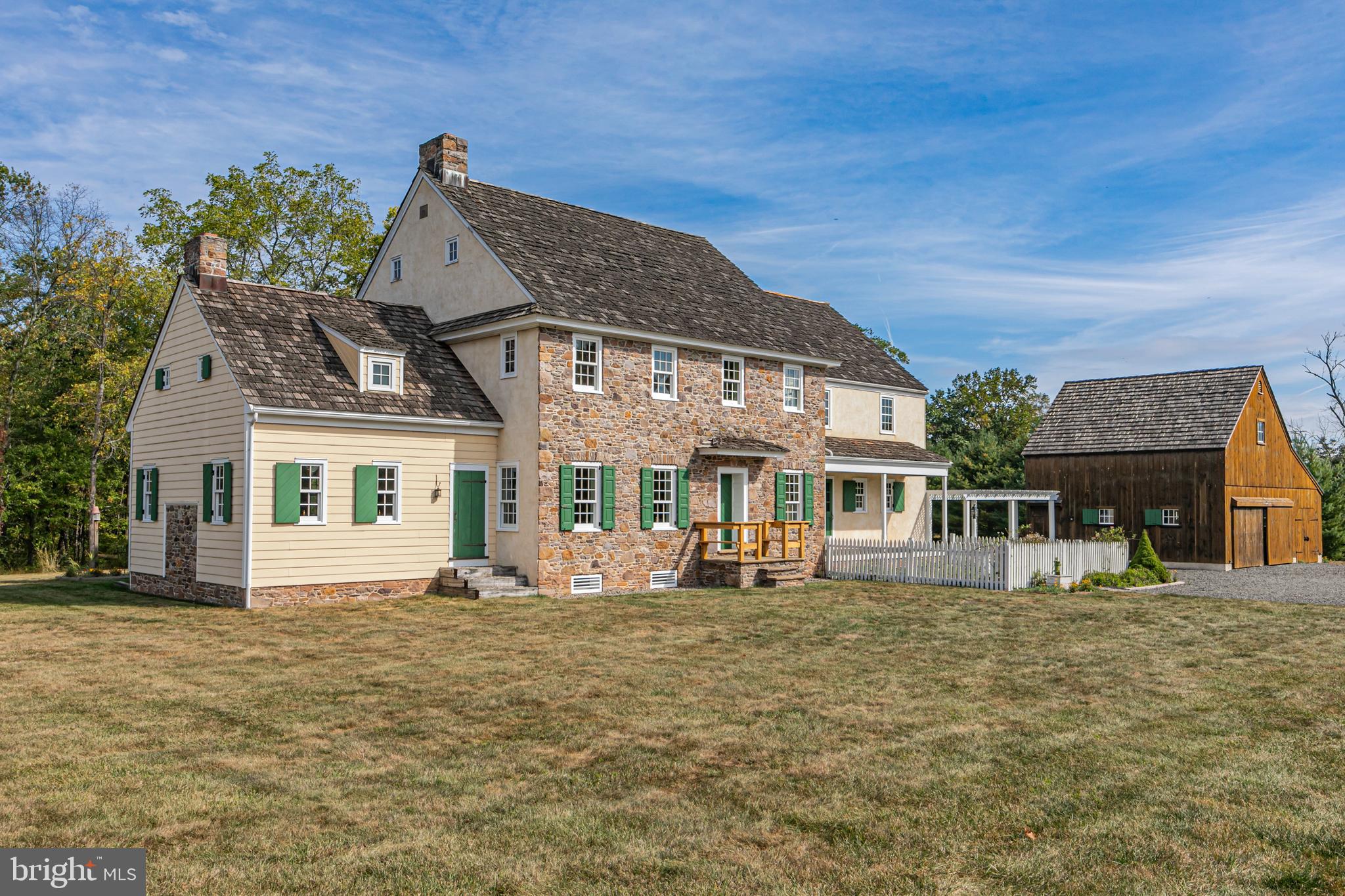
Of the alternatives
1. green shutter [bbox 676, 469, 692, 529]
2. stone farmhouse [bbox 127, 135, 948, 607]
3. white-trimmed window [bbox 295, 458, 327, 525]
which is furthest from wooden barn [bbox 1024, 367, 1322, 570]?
white-trimmed window [bbox 295, 458, 327, 525]

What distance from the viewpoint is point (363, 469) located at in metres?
19.8

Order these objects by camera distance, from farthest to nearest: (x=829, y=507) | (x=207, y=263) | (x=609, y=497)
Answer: (x=829, y=507) < (x=609, y=497) < (x=207, y=263)

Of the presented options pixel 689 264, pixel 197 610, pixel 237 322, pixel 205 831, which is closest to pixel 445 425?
pixel 237 322

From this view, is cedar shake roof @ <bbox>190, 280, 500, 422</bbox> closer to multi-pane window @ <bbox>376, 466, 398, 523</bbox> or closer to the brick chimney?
multi-pane window @ <bbox>376, 466, 398, 523</bbox>

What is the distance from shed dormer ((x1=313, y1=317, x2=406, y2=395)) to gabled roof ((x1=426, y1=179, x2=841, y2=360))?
2295 mm

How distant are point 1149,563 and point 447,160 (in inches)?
837

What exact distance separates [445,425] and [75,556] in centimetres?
2272

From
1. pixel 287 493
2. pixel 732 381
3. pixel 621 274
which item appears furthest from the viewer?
pixel 732 381

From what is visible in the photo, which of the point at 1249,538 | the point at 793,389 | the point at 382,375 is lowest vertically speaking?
the point at 1249,538

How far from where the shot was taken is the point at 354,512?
779 inches

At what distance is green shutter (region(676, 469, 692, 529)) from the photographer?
24.0m

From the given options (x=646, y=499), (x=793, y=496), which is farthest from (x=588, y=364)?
(x=793, y=496)

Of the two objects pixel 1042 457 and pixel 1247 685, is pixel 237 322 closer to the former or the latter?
pixel 1247 685

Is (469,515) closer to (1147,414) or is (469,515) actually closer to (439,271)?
(439,271)
